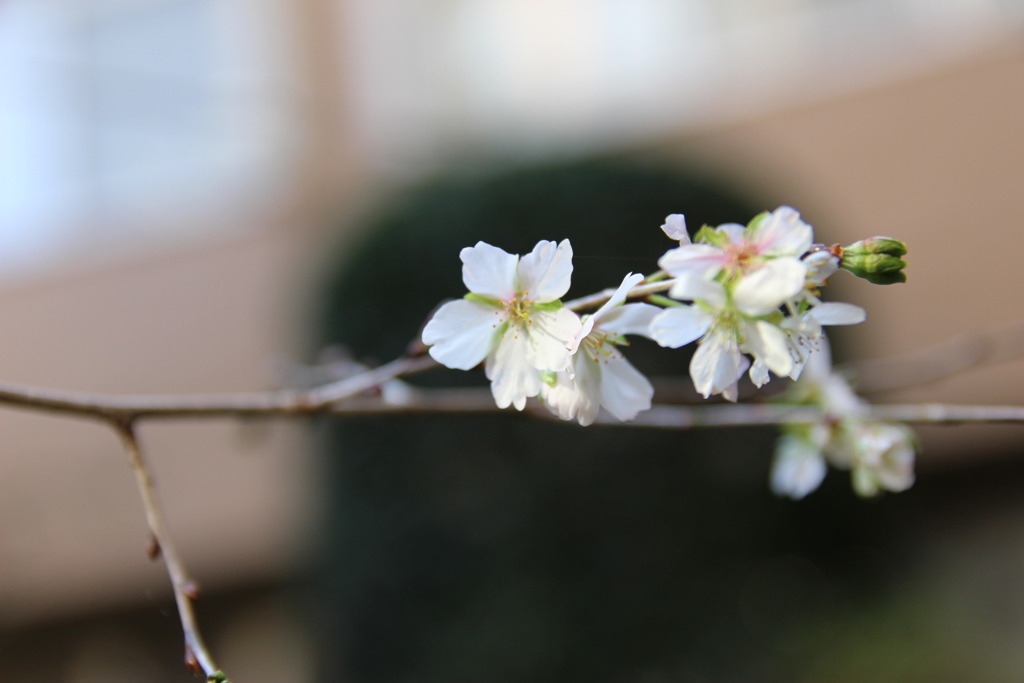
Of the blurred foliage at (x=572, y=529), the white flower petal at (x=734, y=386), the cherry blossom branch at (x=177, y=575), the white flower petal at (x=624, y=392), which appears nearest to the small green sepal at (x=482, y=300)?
the white flower petal at (x=624, y=392)

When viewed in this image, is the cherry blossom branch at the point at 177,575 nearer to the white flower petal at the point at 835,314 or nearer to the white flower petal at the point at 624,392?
the white flower petal at the point at 624,392

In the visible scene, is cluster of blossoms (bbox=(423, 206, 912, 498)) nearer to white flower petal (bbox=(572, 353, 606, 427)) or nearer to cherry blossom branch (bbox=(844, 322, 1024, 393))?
white flower petal (bbox=(572, 353, 606, 427))

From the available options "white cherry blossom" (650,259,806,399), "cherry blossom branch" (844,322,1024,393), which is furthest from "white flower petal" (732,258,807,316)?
"cherry blossom branch" (844,322,1024,393)

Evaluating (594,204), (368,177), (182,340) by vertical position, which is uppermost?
(368,177)

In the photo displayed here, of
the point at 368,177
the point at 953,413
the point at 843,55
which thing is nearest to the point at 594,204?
the point at 953,413

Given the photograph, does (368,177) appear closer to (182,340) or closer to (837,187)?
(182,340)

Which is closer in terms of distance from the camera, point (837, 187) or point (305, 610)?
point (305, 610)
